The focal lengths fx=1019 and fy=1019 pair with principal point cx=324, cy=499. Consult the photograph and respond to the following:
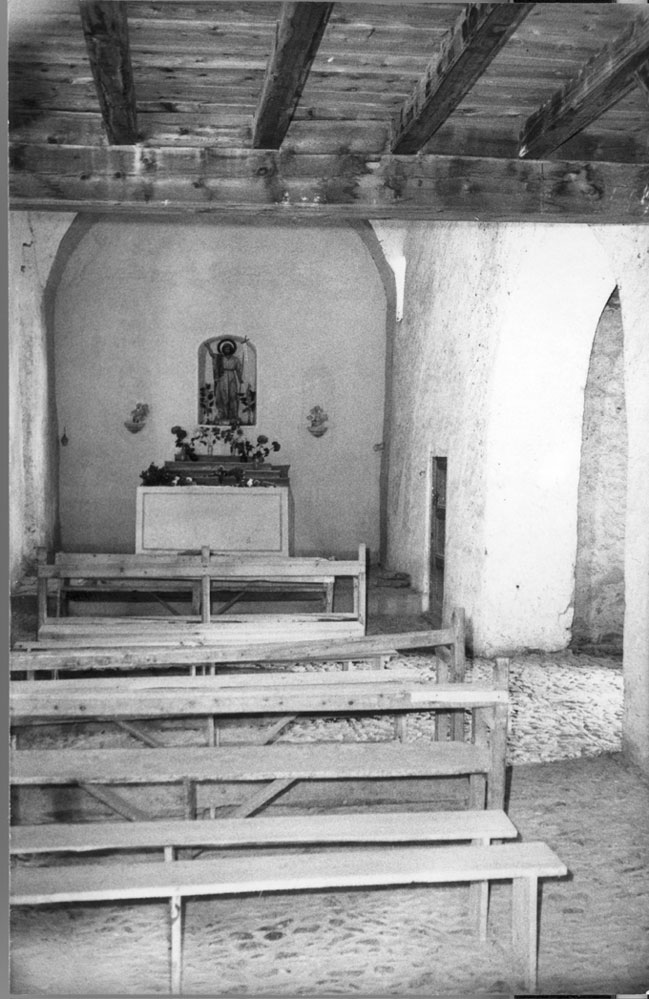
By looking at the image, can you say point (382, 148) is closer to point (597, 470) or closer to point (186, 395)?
point (597, 470)

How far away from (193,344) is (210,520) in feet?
16.0

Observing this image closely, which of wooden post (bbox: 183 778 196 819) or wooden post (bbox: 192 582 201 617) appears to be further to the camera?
wooden post (bbox: 192 582 201 617)

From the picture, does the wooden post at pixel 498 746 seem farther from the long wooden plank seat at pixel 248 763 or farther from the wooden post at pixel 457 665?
the wooden post at pixel 457 665

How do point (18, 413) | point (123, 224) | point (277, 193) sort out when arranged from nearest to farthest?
point (277, 193) < point (18, 413) < point (123, 224)

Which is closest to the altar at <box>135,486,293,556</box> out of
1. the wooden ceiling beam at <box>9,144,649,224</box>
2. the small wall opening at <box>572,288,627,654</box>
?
the small wall opening at <box>572,288,627,654</box>

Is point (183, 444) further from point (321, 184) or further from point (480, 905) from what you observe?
point (480, 905)

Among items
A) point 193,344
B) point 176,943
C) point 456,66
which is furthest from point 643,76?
point 193,344

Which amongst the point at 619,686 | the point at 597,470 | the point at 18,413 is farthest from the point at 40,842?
the point at 18,413

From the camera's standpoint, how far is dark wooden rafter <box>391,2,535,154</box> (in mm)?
3652

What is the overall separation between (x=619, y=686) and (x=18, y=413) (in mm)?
7579

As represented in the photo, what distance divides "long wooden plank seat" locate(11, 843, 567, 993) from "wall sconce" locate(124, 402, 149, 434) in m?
11.0

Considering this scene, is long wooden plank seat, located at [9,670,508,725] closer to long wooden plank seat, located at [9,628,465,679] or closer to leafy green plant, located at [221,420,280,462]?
long wooden plank seat, located at [9,628,465,679]

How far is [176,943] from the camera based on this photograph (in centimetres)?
377

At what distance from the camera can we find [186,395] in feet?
48.3
